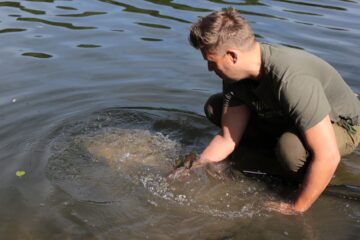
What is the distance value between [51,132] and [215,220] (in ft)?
6.60

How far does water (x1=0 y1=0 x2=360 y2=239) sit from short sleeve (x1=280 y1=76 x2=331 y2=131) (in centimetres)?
80

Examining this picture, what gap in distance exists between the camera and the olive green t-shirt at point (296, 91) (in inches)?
132

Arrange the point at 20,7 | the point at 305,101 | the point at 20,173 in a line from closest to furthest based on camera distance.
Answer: the point at 305,101, the point at 20,173, the point at 20,7

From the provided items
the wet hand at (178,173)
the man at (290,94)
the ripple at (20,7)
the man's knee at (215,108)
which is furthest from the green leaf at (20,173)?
the ripple at (20,7)

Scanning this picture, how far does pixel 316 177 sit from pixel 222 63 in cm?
98

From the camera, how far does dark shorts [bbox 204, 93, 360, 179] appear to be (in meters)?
3.78

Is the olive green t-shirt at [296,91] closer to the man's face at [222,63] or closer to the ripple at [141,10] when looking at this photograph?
the man's face at [222,63]

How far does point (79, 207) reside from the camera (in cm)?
386

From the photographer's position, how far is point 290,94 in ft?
11.1

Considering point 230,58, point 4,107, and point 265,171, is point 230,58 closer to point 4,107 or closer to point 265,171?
point 265,171

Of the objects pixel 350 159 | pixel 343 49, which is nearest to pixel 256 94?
pixel 350 159

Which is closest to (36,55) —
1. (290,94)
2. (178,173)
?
(178,173)

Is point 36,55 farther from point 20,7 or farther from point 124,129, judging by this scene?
point 20,7

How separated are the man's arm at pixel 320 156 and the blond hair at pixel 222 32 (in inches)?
28.0
